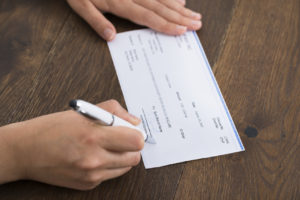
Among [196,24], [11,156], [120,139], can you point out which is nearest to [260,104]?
[196,24]

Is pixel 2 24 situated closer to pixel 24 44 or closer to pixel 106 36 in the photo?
pixel 24 44

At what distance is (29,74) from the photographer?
28.3 inches

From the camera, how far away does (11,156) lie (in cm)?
57

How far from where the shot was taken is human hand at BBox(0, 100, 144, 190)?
1.67 ft

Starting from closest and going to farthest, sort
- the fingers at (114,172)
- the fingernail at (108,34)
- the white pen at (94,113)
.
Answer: the white pen at (94,113)
the fingers at (114,172)
the fingernail at (108,34)

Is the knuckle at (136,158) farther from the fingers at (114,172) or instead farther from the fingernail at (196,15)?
the fingernail at (196,15)

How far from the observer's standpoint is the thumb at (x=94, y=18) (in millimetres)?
785

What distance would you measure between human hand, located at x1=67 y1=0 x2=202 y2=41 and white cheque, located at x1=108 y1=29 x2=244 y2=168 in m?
0.02

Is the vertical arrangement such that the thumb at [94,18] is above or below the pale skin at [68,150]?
above

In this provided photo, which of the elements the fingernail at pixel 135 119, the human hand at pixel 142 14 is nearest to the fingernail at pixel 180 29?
the human hand at pixel 142 14

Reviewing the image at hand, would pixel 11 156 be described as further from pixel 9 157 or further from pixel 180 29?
pixel 180 29

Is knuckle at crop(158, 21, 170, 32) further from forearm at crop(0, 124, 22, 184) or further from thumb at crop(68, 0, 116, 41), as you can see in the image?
forearm at crop(0, 124, 22, 184)

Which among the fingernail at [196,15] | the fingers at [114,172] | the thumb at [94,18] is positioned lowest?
the fingers at [114,172]

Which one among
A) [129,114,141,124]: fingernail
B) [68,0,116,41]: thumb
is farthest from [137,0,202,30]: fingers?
[129,114,141,124]: fingernail
